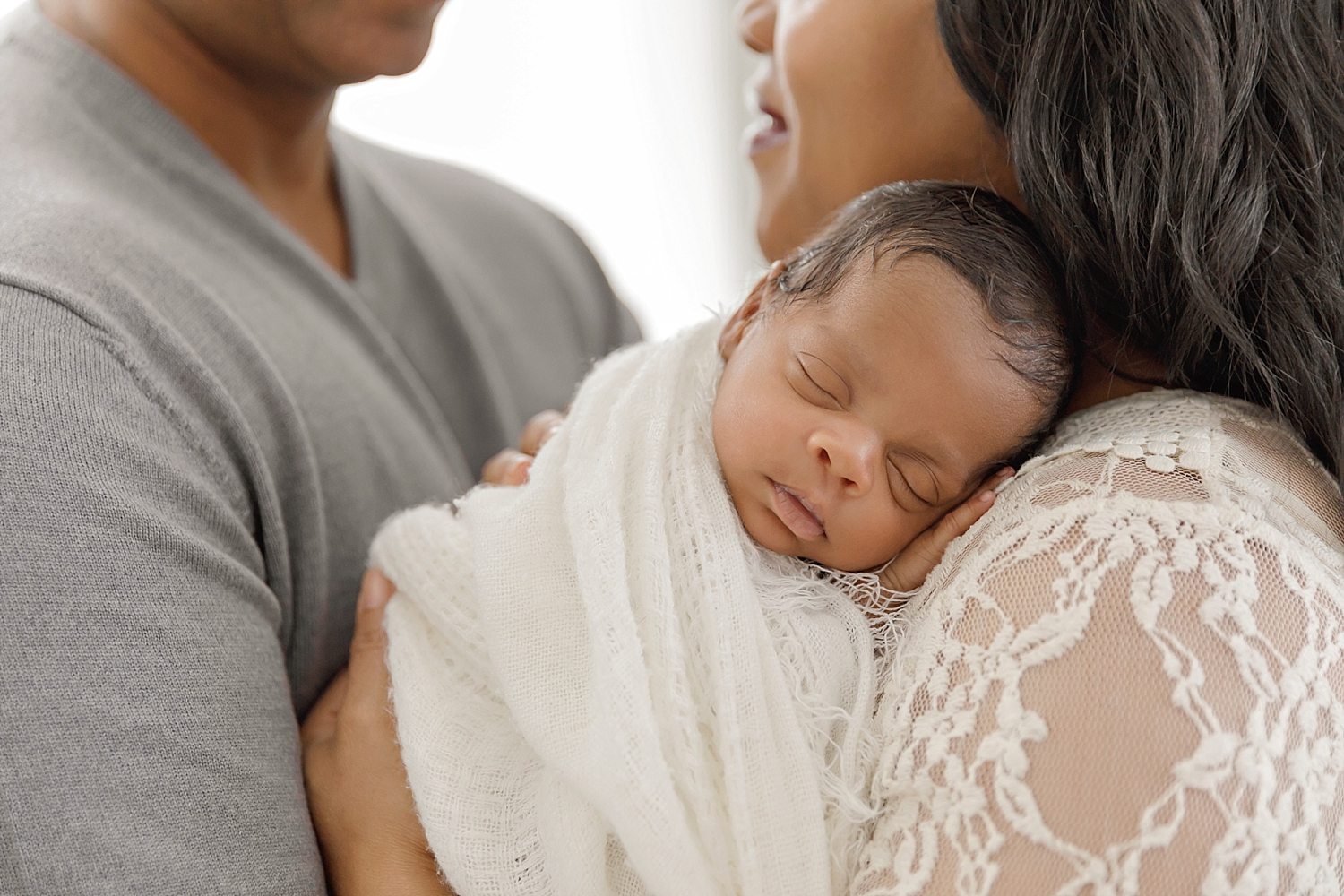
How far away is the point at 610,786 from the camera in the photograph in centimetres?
74

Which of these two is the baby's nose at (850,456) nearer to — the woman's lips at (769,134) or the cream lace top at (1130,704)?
the cream lace top at (1130,704)

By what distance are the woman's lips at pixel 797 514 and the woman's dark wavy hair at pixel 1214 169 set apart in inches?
13.3

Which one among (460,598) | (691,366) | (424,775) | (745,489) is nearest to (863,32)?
(691,366)

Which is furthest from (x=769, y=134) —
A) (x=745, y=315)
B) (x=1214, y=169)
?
(x=1214, y=169)

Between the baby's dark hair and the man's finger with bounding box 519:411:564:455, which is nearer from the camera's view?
the baby's dark hair

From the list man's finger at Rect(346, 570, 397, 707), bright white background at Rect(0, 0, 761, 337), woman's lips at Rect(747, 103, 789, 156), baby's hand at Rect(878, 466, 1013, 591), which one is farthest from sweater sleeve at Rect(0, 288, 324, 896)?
bright white background at Rect(0, 0, 761, 337)

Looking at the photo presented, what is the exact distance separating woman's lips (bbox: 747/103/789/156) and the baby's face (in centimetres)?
38

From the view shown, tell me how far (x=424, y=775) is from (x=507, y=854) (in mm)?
97

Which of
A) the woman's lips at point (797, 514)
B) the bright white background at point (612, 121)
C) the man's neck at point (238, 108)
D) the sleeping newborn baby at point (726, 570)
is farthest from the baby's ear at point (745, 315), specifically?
the bright white background at point (612, 121)

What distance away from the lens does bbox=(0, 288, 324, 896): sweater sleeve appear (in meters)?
0.68

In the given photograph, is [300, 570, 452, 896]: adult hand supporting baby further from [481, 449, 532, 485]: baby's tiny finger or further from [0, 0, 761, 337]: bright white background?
[0, 0, 761, 337]: bright white background

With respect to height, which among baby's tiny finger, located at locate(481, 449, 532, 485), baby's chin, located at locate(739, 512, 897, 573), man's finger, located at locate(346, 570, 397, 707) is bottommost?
man's finger, located at locate(346, 570, 397, 707)

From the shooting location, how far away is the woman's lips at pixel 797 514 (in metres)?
0.91

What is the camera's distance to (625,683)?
0.75m
